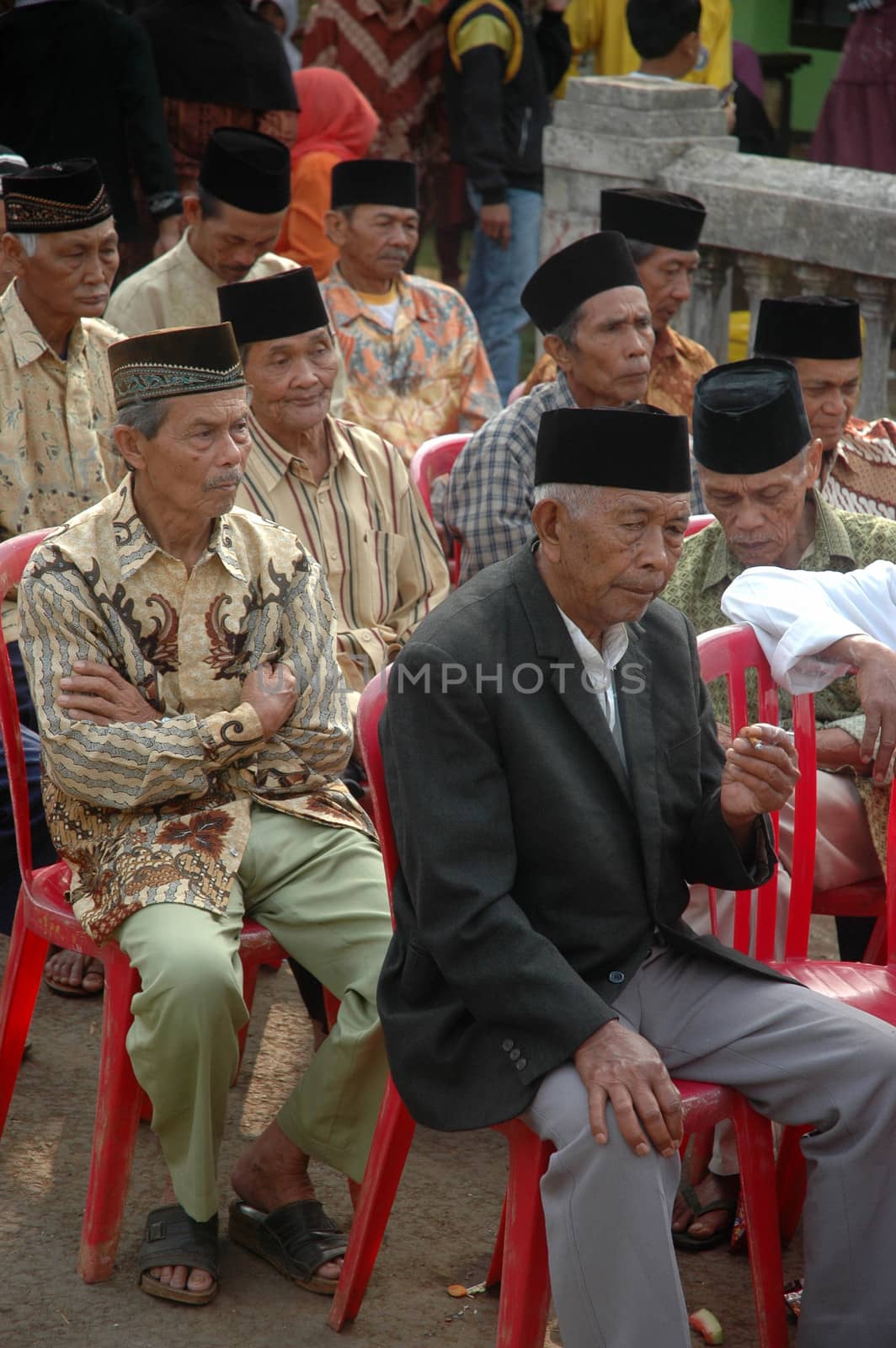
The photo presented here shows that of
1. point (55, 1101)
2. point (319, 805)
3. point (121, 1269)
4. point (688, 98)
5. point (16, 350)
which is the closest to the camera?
point (121, 1269)

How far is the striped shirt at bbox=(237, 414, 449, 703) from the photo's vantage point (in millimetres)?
4223

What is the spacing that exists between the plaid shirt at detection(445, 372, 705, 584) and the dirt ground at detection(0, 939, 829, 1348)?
1.47 metres

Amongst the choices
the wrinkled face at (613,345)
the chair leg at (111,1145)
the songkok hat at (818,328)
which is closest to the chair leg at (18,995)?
the chair leg at (111,1145)

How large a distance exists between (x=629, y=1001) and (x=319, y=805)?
35.4 inches

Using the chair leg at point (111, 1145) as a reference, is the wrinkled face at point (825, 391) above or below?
above

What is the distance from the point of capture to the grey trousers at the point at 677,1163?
2.47m

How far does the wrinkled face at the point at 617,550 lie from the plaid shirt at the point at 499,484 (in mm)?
1605

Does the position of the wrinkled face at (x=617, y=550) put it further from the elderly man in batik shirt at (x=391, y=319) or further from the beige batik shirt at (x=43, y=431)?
the elderly man in batik shirt at (x=391, y=319)

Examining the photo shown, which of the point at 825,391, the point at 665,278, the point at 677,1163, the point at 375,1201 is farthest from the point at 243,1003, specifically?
→ the point at 665,278

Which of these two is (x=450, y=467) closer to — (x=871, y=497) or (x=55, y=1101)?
(x=871, y=497)

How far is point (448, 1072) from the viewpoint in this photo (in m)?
2.71

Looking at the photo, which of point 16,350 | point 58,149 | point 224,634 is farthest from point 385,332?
point 224,634

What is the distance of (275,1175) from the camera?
3234 millimetres

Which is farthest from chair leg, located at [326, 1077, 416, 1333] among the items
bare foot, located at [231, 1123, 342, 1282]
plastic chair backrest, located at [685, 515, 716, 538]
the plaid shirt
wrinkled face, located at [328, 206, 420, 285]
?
wrinkled face, located at [328, 206, 420, 285]
